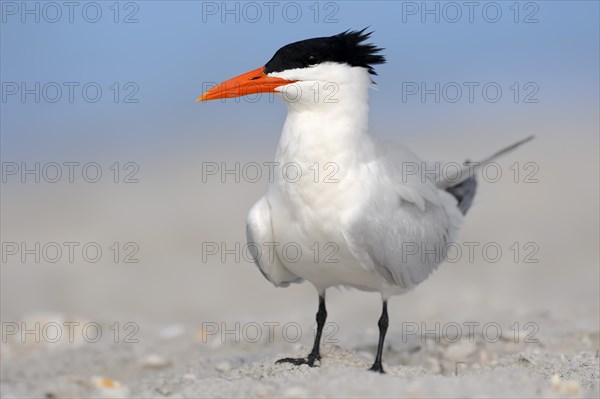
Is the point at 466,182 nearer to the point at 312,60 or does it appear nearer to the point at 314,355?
the point at 314,355

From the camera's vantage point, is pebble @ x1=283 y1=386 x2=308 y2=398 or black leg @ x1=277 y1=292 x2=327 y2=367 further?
black leg @ x1=277 y1=292 x2=327 y2=367

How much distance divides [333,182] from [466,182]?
1.67m

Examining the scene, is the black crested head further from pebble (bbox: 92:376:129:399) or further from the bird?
pebble (bbox: 92:376:129:399)

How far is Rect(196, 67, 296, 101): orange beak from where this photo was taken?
4656mm

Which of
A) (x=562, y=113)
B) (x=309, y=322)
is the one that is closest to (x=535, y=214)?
(x=309, y=322)

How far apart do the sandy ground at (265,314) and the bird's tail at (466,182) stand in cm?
25

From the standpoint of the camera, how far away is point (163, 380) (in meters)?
5.33

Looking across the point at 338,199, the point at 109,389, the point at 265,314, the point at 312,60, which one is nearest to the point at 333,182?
the point at 338,199

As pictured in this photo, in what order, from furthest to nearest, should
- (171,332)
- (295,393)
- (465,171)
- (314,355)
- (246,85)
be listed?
(171,332) → (465,171) → (314,355) → (246,85) → (295,393)

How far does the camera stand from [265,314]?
951 centimetres

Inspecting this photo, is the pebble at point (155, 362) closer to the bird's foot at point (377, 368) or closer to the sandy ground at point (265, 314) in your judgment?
the sandy ground at point (265, 314)

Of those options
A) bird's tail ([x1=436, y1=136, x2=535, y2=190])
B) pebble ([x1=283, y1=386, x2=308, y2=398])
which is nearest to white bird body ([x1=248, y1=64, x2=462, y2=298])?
bird's tail ([x1=436, y1=136, x2=535, y2=190])

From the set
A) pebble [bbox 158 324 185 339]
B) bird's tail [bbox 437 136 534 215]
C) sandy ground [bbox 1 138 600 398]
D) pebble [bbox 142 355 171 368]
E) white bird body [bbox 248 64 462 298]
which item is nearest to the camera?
white bird body [bbox 248 64 462 298]

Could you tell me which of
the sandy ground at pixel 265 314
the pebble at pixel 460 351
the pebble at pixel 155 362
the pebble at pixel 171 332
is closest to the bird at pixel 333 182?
the sandy ground at pixel 265 314
